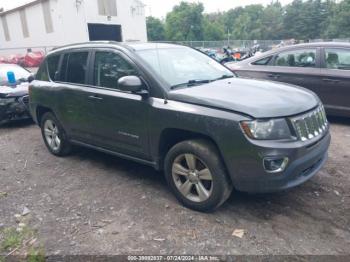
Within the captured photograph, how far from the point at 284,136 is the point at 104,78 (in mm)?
2389

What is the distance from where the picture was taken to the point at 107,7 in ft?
103

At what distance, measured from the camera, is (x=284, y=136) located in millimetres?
3080

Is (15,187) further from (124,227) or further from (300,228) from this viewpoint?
(300,228)

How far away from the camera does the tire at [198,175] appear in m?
3.29

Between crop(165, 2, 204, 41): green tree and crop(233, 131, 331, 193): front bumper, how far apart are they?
2495 inches

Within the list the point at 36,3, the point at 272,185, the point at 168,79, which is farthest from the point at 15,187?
the point at 36,3

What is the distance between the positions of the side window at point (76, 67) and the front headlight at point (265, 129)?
2569 millimetres

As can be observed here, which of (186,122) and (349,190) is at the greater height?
(186,122)

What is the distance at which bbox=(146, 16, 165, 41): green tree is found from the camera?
211 ft

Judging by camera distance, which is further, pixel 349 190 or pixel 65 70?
pixel 65 70

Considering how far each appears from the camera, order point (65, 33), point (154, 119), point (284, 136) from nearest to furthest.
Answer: point (284, 136), point (154, 119), point (65, 33)

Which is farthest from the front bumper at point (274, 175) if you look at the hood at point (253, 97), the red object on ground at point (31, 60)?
the red object on ground at point (31, 60)

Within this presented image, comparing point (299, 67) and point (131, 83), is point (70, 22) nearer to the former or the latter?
point (299, 67)

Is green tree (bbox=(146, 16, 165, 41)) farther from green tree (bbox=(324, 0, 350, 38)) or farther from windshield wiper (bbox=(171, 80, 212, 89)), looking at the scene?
windshield wiper (bbox=(171, 80, 212, 89))
